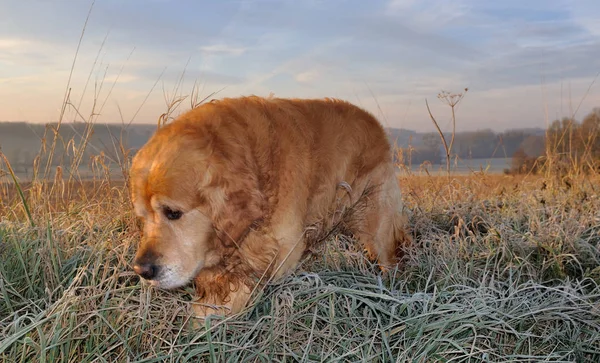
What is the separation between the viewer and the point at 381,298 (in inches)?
116

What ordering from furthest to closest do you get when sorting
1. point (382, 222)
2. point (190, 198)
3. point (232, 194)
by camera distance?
point (382, 222)
point (232, 194)
point (190, 198)

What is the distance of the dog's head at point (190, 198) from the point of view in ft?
9.14

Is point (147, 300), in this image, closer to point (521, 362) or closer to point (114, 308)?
point (114, 308)

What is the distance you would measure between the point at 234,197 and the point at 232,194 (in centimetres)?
2

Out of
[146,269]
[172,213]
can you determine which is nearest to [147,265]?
[146,269]

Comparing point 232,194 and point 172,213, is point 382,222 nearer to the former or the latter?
point 232,194

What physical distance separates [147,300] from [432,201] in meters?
3.78

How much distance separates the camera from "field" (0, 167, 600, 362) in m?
2.57

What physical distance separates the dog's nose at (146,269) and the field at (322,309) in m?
0.12

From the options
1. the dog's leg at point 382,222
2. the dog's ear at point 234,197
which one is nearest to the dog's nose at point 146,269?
the dog's ear at point 234,197

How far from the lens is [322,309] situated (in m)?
2.86

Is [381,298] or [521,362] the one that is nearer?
[521,362]

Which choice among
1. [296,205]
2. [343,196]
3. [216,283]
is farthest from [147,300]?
[343,196]

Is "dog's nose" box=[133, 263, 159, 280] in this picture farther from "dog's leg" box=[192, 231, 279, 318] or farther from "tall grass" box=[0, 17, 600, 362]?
"dog's leg" box=[192, 231, 279, 318]
